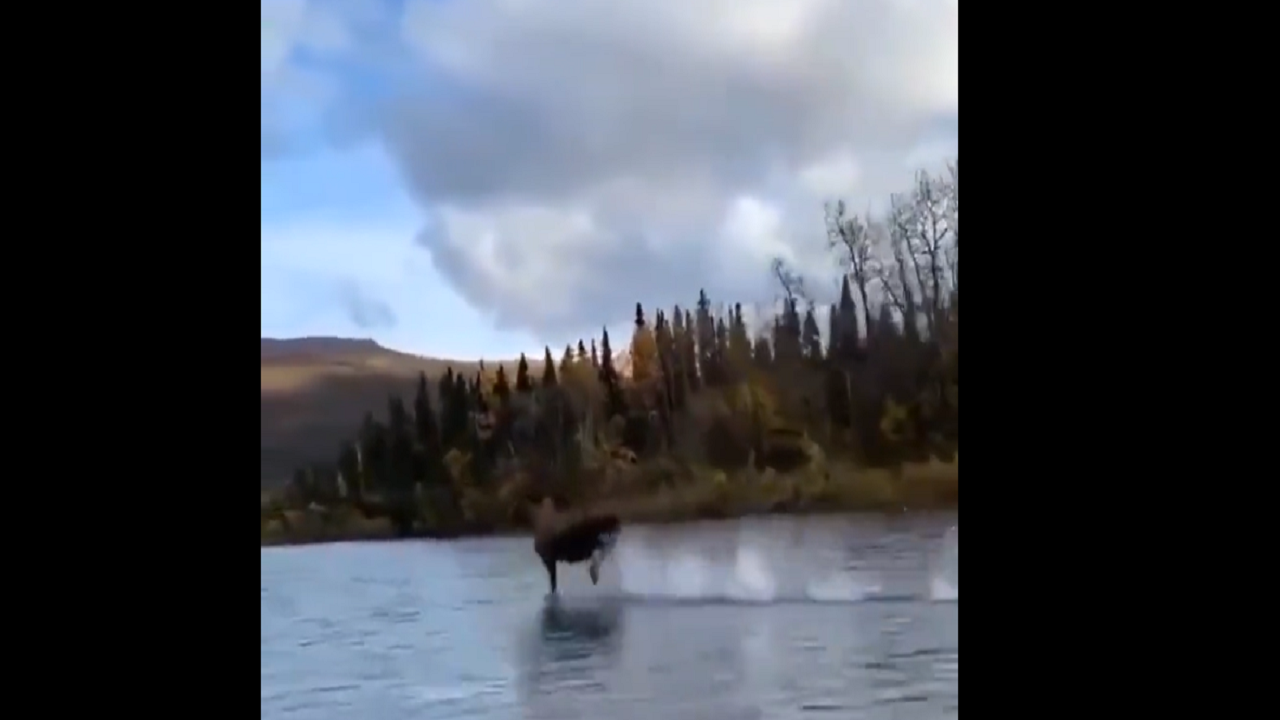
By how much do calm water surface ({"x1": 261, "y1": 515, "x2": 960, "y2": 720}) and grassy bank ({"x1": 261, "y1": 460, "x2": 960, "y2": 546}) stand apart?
14 mm

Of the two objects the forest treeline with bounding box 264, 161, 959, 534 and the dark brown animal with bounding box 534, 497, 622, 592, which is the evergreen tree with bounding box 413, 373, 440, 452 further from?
the dark brown animal with bounding box 534, 497, 622, 592

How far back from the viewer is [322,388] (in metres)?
1.13

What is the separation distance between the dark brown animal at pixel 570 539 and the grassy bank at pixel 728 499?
2 centimetres

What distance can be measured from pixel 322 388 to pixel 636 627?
39cm

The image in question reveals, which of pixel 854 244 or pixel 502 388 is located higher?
pixel 854 244

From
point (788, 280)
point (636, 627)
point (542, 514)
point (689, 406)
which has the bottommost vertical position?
point (636, 627)

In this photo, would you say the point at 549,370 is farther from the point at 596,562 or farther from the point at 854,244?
the point at 854,244

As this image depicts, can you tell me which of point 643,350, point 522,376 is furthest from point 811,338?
point 522,376

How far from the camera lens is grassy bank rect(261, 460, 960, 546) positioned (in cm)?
117

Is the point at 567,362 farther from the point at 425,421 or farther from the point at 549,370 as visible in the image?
the point at 425,421

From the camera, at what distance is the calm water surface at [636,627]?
1125 mm

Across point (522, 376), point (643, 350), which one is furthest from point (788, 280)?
point (522, 376)

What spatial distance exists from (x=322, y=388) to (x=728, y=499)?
42 cm

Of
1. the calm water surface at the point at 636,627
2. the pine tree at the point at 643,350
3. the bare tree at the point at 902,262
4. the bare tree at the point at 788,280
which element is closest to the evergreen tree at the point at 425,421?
the calm water surface at the point at 636,627
